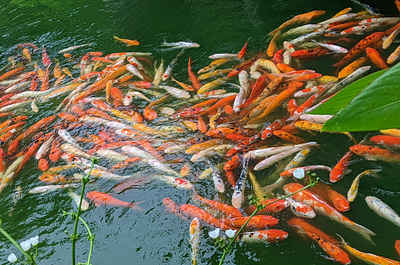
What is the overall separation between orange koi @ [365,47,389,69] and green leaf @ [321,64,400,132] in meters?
4.81

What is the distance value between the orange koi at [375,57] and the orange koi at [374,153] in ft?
5.54

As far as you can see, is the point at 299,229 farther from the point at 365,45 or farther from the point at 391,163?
the point at 365,45

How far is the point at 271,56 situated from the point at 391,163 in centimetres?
295

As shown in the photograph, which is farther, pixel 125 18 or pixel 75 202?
pixel 125 18

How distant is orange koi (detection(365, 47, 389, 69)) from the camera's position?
4.74 meters

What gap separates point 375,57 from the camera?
4793mm

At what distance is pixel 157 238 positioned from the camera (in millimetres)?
3477

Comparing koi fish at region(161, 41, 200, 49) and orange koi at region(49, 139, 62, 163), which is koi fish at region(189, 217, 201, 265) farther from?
koi fish at region(161, 41, 200, 49)

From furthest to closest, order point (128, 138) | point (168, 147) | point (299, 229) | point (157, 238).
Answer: point (128, 138), point (168, 147), point (157, 238), point (299, 229)

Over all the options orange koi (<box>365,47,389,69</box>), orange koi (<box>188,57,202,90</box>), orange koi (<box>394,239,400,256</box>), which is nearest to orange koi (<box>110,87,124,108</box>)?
orange koi (<box>188,57,202,90</box>)

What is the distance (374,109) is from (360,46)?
5.29m

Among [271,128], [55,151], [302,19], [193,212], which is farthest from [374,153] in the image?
[55,151]

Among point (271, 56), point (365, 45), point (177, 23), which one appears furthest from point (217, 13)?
point (365, 45)

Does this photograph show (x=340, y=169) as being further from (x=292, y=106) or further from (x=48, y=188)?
(x=48, y=188)
